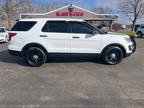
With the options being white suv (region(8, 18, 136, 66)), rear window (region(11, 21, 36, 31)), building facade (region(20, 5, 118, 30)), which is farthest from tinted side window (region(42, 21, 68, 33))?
building facade (region(20, 5, 118, 30))

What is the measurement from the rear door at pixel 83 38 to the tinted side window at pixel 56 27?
291 millimetres

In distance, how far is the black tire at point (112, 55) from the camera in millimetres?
4472

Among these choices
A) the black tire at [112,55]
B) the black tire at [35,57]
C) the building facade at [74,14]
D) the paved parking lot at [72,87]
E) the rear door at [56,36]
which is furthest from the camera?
the building facade at [74,14]

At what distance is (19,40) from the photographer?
4.27 m

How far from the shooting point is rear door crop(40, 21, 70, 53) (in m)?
4.23

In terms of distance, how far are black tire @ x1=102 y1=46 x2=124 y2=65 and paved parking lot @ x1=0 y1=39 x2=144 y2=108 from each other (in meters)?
0.32

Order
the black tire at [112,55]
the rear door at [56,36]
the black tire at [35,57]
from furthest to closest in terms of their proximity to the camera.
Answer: the black tire at [112,55], the black tire at [35,57], the rear door at [56,36]

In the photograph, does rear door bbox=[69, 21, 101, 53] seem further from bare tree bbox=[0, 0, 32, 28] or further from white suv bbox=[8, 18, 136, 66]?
bare tree bbox=[0, 0, 32, 28]


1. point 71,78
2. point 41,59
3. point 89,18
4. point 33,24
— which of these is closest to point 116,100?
point 71,78

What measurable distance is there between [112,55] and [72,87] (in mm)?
2563

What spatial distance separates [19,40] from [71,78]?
2.67 m

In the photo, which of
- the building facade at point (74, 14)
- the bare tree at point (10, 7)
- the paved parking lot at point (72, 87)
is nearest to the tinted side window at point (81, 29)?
the paved parking lot at point (72, 87)

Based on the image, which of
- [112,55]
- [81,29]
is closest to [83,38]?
[81,29]

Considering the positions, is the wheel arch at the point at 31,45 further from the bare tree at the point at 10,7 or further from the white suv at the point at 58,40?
the bare tree at the point at 10,7
